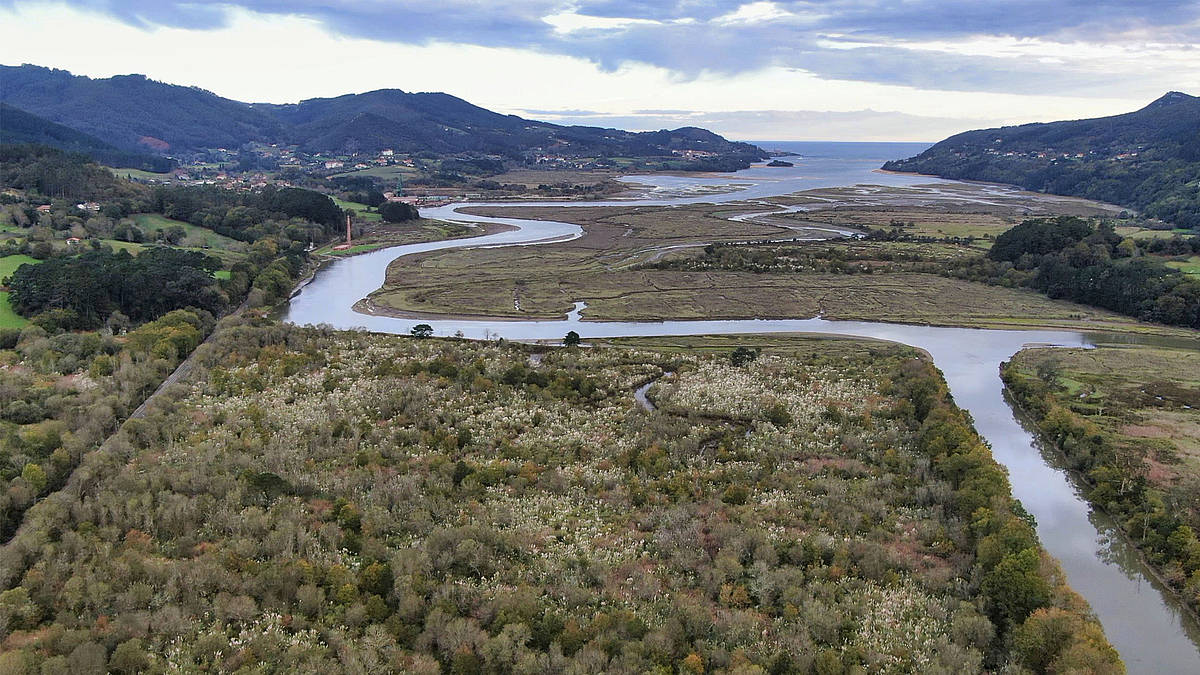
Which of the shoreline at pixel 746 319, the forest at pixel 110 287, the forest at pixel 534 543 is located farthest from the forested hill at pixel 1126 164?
the forest at pixel 110 287

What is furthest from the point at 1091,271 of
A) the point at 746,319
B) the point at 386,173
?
the point at 386,173

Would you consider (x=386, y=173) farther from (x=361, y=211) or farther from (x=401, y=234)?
(x=401, y=234)

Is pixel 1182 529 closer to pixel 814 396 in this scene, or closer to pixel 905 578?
pixel 905 578

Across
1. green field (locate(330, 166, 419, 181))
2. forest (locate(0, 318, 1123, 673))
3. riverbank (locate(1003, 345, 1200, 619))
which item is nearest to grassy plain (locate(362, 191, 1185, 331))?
riverbank (locate(1003, 345, 1200, 619))

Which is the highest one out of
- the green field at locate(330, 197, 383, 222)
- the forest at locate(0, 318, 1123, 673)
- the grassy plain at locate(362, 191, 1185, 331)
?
the green field at locate(330, 197, 383, 222)

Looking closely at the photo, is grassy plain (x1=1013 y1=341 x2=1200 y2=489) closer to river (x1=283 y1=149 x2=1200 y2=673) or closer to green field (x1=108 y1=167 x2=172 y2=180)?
river (x1=283 y1=149 x2=1200 y2=673)
